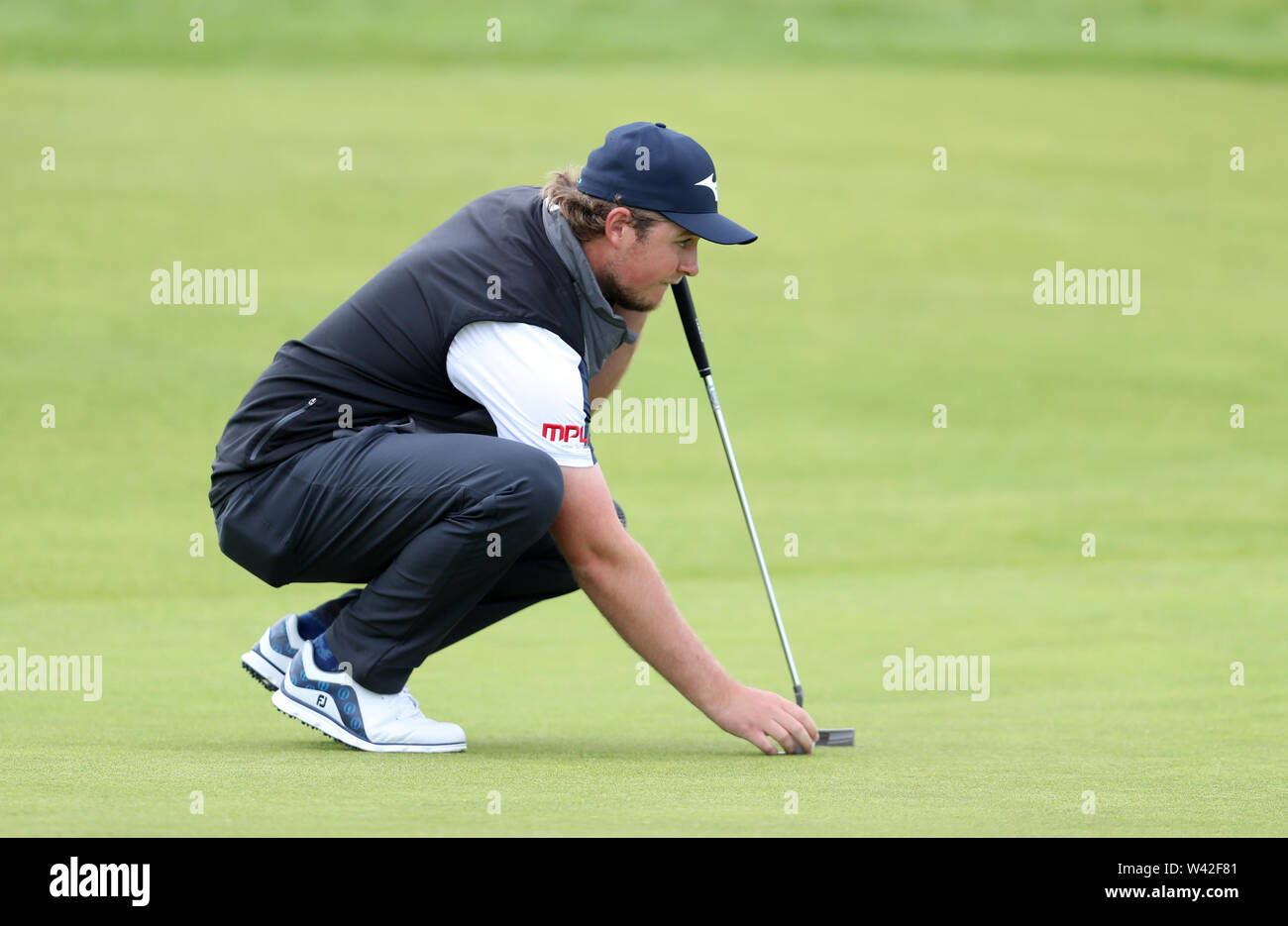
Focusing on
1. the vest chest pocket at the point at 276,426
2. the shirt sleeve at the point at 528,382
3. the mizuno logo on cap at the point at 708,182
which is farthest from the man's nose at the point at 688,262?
the vest chest pocket at the point at 276,426

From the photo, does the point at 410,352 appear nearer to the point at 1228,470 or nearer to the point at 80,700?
the point at 80,700

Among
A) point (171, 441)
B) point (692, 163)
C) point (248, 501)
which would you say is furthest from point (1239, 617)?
point (171, 441)

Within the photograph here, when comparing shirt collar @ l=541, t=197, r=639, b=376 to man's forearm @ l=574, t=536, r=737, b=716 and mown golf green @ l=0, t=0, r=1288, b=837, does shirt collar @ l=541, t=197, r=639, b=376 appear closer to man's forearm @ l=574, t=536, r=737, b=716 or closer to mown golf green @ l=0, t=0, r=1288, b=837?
man's forearm @ l=574, t=536, r=737, b=716

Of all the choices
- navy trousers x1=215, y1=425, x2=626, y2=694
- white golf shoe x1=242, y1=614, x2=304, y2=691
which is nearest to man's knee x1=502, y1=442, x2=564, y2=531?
navy trousers x1=215, y1=425, x2=626, y2=694

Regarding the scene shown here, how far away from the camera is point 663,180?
3600mm

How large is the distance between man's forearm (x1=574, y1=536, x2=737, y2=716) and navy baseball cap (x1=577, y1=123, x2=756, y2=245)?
0.69 metres

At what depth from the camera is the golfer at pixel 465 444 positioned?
351 cm

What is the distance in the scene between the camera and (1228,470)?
10609 mm

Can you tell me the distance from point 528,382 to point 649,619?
0.56 m

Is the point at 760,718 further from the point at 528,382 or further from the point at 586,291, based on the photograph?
the point at 586,291

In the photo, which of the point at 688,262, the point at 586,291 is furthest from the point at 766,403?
the point at 586,291

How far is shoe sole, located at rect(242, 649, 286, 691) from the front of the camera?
4040 millimetres
